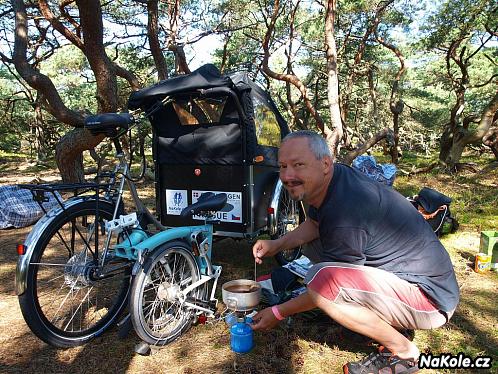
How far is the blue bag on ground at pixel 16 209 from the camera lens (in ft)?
18.5

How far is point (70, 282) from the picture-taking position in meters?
2.66

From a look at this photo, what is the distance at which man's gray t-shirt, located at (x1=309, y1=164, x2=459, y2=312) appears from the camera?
1.98 m

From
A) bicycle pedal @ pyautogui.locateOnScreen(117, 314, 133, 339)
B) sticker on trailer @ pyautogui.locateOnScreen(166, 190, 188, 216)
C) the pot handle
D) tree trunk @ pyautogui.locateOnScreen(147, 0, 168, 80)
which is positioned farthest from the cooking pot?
tree trunk @ pyautogui.locateOnScreen(147, 0, 168, 80)

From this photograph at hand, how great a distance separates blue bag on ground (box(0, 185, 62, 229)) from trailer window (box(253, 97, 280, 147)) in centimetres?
353

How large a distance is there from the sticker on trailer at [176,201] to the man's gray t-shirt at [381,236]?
2.11 meters

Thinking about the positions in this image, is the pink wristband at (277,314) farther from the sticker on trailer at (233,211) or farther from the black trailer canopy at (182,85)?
the black trailer canopy at (182,85)

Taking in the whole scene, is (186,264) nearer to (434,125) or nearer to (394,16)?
(394,16)

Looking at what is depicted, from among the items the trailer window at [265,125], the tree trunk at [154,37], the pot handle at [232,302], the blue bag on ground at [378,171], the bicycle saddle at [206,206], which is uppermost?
the tree trunk at [154,37]

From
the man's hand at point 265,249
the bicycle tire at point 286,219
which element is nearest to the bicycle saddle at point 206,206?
the man's hand at point 265,249

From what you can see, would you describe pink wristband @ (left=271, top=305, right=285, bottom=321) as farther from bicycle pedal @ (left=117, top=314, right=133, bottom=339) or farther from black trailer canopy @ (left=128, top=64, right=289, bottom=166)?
black trailer canopy @ (left=128, top=64, right=289, bottom=166)

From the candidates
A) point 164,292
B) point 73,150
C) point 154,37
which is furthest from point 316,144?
point 154,37

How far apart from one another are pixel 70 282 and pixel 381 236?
2.11 meters

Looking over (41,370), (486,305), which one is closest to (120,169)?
(41,370)

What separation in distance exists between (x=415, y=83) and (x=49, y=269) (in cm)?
2398
